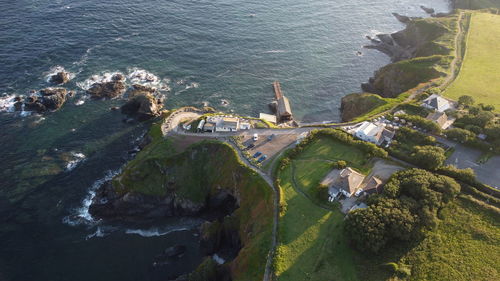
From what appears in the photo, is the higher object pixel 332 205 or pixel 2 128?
pixel 332 205

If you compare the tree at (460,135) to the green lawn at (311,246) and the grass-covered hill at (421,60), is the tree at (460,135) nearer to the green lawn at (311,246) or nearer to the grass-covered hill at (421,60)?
the grass-covered hill at (421,60)

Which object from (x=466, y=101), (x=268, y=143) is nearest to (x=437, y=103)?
(x=466, y=101)

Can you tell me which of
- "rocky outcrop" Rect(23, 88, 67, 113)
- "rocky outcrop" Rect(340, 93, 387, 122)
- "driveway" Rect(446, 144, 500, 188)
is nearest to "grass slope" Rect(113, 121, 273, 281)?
"rocky outcrop" Rect(23, 88, 67, 113)

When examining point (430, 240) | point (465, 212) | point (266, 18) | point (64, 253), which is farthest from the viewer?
point (266, 18)

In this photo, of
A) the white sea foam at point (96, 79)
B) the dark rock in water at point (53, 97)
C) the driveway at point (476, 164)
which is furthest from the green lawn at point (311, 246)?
the white sea foam at point (96, 79)

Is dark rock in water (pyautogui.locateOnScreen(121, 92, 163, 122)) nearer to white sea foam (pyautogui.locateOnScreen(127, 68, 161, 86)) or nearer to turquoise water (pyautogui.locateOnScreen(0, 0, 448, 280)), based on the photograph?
turquoise water (pyautogui.locateOnScreen(0, 0, 448, 280))

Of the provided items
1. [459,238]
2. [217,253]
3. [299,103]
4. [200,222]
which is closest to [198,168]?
[200,222]

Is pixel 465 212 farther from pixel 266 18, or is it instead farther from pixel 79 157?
pixel 266 18
